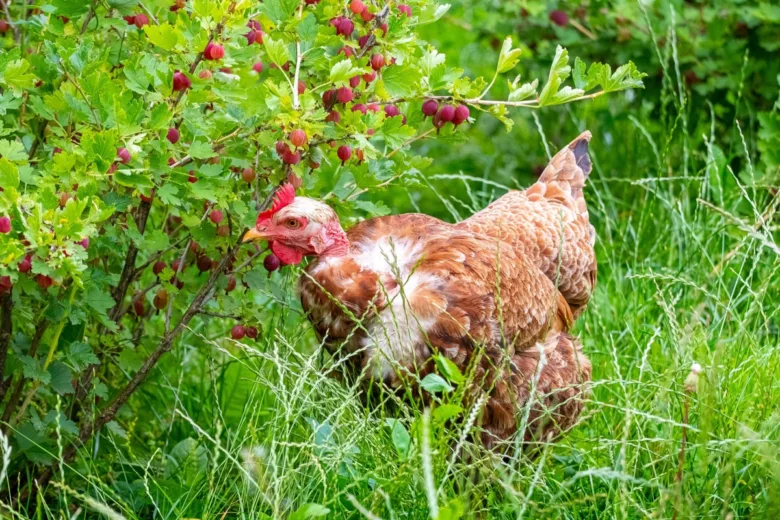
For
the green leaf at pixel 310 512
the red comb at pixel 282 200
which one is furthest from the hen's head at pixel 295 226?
the green leaf at pixel 310 512

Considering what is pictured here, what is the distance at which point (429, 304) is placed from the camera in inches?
104

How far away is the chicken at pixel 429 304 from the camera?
8.63 feet

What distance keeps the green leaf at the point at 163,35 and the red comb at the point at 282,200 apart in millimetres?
489

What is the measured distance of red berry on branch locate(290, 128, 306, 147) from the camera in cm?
236

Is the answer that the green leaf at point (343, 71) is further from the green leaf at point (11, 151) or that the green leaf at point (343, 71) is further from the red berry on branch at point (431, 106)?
the green leaf at point (11, 151)

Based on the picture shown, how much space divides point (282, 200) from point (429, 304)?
18.1 inches

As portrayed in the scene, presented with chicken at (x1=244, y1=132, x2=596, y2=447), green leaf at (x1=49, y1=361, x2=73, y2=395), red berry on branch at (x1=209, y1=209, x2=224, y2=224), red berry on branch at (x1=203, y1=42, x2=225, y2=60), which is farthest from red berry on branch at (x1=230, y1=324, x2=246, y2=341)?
red berry on branch at (x1=203, y1=42, x2=225, y2=60)

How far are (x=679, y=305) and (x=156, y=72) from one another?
7.48 ft

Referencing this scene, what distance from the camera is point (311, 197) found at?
280 cm

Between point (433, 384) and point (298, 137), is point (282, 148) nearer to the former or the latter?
point (298, 137)

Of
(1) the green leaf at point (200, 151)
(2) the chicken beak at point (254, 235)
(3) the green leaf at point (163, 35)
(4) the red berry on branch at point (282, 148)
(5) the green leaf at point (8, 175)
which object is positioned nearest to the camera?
(5) the green leaf at point (8, 175)

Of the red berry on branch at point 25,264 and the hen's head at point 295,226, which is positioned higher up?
the red berry on branch at point 25,264

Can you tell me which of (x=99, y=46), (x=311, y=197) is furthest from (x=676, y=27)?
(x=99, y=46)

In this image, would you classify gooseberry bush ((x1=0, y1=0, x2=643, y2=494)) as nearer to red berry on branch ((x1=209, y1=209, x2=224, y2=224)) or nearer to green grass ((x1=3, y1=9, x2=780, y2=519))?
red berry on branch ((x1=209, y1=209, x2=224, y2=224))
